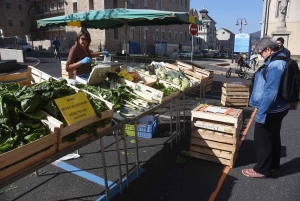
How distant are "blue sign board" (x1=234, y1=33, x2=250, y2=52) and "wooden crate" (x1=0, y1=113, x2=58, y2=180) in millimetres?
18591

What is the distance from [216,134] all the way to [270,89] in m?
1.10

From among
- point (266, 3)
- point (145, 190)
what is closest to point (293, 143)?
point (145, 190)

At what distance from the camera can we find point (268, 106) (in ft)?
9.69

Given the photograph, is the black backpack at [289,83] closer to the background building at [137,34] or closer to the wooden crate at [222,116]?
the wooden crate at [222,116]

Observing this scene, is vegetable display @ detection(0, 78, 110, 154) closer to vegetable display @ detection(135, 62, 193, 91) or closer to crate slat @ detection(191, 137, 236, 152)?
crate slat @ detection(191, 137, 236, 152)

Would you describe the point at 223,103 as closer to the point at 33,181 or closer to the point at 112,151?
the point at 112,151

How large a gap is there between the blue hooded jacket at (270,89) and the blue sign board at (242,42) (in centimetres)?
1641

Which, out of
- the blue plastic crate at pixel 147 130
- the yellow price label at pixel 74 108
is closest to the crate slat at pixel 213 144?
the blue plastic crate at pixel 147 130

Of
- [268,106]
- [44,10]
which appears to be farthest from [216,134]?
[44,10]

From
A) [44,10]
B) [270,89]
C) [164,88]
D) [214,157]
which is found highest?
[44,10]

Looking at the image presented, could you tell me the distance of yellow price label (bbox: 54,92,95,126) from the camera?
2.14 metres

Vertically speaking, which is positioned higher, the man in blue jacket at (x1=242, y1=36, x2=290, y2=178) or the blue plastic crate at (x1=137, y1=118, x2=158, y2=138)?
the man in blue jacket at (x1=242, y1=36, x2=290, y2=178)

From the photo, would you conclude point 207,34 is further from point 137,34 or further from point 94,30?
point 94,30

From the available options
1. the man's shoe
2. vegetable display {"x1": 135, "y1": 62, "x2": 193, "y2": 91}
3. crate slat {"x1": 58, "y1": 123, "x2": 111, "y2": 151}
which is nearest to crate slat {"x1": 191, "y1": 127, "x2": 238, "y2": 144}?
the man's shoe
